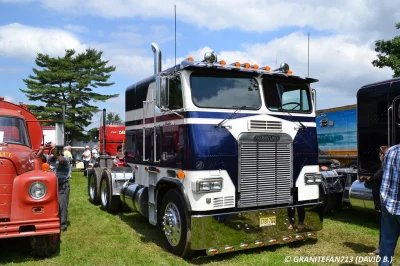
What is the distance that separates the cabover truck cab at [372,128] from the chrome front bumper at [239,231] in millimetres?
2404

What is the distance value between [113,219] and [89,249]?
244cm

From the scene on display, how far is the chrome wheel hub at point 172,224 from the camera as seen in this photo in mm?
5875

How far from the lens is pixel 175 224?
233 inches

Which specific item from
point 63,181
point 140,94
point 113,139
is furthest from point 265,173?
point 113,139

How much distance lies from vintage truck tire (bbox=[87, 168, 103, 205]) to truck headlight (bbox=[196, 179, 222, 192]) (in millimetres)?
5627

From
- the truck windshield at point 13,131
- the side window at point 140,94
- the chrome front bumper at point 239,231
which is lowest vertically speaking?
the chrome front bumper at point 239,231

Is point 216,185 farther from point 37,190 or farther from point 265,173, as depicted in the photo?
point 37,190

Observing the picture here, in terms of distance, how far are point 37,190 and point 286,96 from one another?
422 centimetres

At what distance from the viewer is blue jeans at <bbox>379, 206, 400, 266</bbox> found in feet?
13.7

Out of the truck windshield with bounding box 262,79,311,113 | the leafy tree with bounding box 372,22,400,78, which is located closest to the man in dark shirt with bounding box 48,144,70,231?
the truck windshield with bounding box 262,79,311,113

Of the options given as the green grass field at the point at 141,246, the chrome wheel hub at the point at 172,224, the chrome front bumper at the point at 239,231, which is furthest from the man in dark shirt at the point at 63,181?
the chrome front bumper at the point at 239,231

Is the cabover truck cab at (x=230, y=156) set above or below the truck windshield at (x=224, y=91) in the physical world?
below

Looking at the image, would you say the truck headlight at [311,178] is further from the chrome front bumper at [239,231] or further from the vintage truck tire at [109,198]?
the vintage truck tire at [109,198]

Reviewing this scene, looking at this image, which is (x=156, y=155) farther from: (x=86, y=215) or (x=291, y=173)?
(x=86, y=215)
